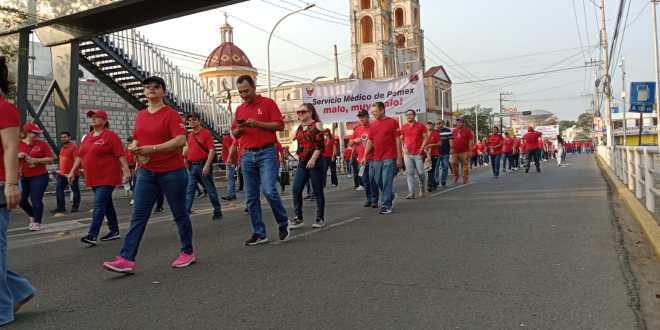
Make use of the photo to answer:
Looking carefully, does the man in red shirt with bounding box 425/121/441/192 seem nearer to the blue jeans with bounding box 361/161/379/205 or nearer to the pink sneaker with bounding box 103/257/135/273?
the blue jeans with bounding box 361/161/379/205

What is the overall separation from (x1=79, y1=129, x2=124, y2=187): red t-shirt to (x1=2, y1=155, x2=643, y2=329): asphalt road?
0.85 metres

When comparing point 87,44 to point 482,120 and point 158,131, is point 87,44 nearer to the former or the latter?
point 158,131

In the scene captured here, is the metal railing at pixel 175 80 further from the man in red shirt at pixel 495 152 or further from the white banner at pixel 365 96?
the man in red shirt at pixel 495 152

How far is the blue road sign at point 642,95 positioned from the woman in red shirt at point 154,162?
16.7 meters

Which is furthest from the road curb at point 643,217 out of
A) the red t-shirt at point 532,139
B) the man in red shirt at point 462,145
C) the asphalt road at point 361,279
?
the red t-shirt at point 532,139

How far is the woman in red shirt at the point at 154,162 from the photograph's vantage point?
5473 mm

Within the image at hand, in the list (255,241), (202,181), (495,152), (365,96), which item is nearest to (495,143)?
(495,152)

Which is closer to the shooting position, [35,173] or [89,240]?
[89,240]

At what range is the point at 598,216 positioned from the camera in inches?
343

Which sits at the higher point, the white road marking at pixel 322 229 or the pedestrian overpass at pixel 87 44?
the pedestrian overpass at pixel 87 44

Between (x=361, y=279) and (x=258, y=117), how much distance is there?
2.52 meters

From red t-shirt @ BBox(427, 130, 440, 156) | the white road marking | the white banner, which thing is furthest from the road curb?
A: the white banner

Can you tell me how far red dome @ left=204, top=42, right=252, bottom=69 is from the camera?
69.1 m

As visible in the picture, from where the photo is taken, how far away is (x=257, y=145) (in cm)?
683
